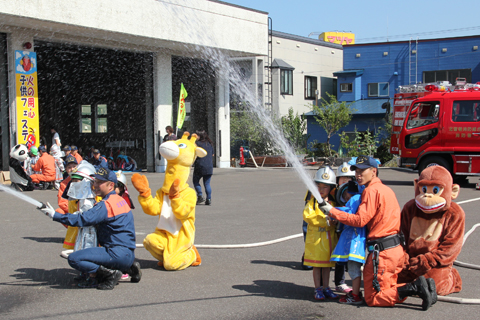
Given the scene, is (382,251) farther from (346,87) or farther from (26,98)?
(346,87)

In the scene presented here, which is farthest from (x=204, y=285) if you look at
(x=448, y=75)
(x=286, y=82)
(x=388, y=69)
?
(x=448, y=75)

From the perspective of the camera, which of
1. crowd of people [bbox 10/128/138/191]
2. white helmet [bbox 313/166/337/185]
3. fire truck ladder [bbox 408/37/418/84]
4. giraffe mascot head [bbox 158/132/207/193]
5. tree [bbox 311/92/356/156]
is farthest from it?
fire truck ladder [bbox 408/37/418/84]

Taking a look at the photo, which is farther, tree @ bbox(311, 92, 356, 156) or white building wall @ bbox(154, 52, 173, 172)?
tree @ bbox(311, 92, 356, 156)

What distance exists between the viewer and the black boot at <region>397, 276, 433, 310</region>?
4.66m

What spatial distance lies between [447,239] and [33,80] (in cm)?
Answer: 1570

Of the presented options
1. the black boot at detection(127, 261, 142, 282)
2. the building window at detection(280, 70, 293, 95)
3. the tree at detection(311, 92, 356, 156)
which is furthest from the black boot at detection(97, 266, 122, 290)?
the building window at detection(280, 70, 293, 95)

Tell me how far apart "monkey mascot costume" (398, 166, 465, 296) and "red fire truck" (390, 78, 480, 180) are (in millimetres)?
10057

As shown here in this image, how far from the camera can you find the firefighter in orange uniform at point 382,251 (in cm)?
469

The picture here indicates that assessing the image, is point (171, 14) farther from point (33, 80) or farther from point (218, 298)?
point (218, 298)

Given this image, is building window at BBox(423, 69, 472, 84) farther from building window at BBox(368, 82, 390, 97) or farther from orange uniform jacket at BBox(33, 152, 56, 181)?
orange uniform jacket at BBox(33, 152, 56, 181)

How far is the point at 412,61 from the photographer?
113 ft

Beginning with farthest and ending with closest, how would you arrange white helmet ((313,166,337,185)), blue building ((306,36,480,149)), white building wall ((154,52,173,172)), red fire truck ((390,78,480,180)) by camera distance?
blue building ((306,36,480,149)), white building wall ((154,52,173,172)), red fire truck ((390,78,480,180)), white helmet ((313,166,337,185))

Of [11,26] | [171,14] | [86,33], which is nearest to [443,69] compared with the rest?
[171,14]

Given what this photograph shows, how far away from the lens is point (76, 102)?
28266mm
